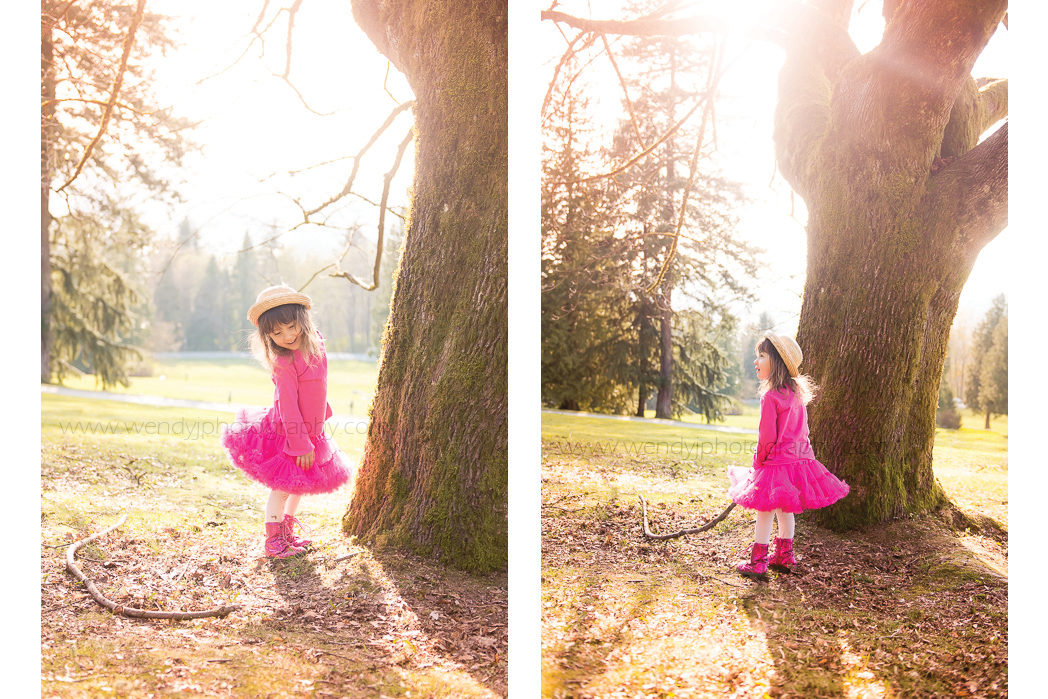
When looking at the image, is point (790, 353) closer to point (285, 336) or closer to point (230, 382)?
point (285, 336)

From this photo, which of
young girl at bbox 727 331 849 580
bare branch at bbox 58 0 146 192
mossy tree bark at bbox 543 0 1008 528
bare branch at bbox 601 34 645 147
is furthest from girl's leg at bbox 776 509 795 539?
bare branch at bbox 58 0 146 192

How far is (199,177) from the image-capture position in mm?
2404

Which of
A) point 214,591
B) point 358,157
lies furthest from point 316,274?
point 214,591

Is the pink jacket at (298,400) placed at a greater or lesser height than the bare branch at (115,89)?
lesser

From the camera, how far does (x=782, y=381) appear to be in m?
2.34

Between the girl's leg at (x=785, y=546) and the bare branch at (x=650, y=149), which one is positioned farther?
the bare branch at (x=650, y=149)

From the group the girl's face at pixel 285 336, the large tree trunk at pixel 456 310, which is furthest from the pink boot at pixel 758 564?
the girl's face at pixel 285 336

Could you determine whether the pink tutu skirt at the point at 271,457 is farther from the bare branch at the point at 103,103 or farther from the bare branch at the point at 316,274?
the bare branch at the point at 103,103

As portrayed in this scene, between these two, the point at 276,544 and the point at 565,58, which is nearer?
the point at 276,544

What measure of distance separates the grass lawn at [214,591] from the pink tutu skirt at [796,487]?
981 mm

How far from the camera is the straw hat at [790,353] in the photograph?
2.34 metres

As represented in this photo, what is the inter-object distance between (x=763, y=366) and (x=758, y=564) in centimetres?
69

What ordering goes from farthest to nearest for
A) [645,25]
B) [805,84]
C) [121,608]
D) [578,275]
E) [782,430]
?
1. [578,275]
2. [645,25]
3. [805,84]
4. [782,430]
5. [121,608]
